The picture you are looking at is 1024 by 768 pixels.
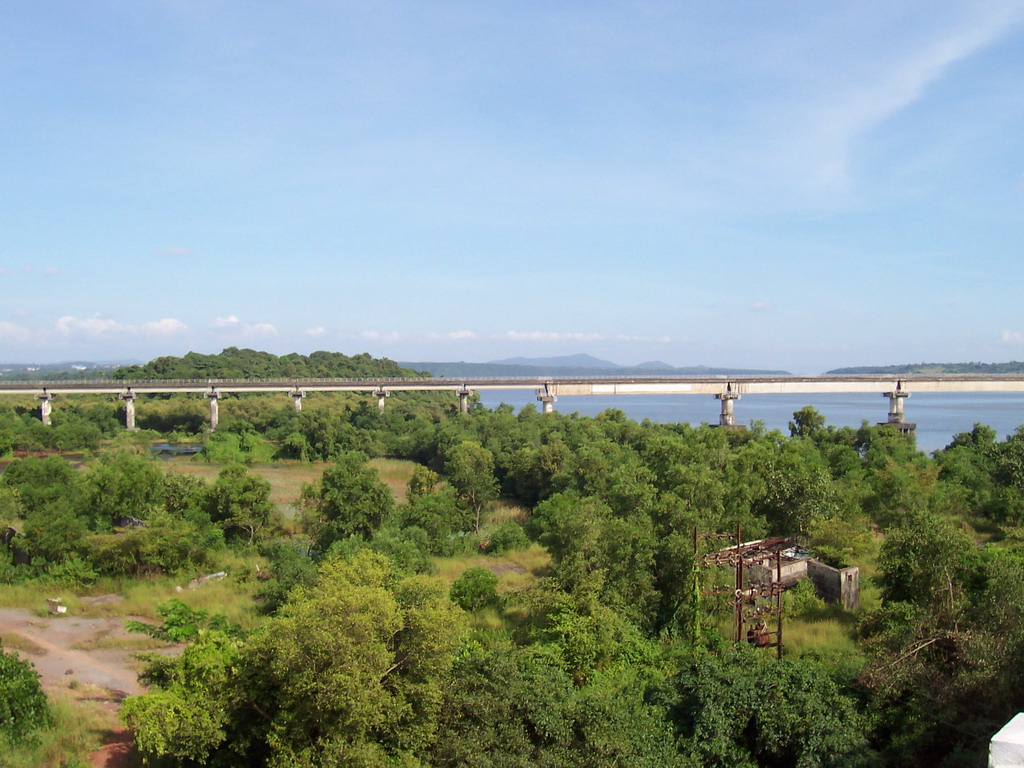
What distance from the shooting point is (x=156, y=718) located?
9328mm

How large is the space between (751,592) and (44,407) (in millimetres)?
62903

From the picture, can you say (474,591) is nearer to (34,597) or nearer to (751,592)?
(751,592)

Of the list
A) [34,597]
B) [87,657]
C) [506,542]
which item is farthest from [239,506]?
[87,657]

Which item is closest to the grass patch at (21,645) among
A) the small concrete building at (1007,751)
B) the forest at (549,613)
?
the forest at (549,613)

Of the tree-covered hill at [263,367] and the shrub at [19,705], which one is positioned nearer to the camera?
the shrub at [19,705]

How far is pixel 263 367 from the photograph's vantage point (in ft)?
285

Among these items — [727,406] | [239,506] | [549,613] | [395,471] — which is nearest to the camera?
[549,613]

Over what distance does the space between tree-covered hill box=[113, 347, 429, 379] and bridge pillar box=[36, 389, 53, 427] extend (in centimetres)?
1550

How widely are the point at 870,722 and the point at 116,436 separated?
60.2m

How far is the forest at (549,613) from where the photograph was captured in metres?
9.62

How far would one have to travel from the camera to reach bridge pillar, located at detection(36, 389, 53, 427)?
2352 inches

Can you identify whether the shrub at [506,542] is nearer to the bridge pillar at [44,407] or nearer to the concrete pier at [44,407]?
the concrete pier at [44,407]

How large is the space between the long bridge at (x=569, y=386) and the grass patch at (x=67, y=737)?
162ft

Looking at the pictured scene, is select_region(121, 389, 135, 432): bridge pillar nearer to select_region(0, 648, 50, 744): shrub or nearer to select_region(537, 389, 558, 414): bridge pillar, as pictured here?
select_region(537, 389, 558, 414): bridge pillar
